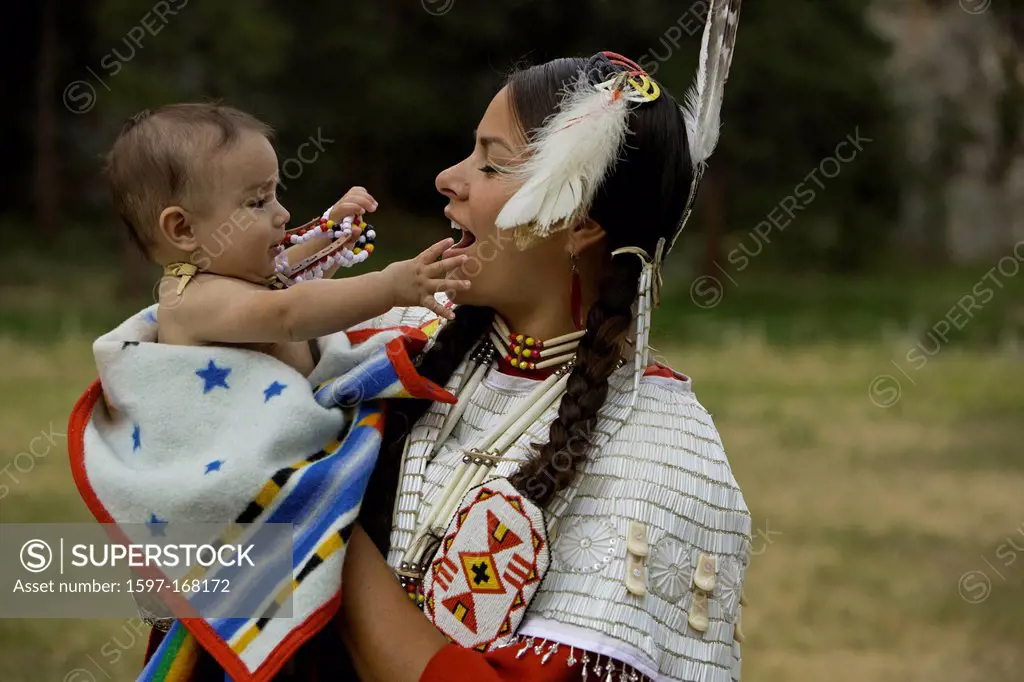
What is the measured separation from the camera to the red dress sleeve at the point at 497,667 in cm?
203

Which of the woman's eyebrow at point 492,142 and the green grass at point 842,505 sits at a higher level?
the green grass at point 842,505

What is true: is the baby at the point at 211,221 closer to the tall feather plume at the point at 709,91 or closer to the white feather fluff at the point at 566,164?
the white feather fluff at the point at 566,164

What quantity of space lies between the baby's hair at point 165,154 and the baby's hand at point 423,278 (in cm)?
41

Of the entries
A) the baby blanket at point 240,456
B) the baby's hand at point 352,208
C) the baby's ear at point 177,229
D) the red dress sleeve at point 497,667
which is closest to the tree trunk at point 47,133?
the baby's hand at point 352,208

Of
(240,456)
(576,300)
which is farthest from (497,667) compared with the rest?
(576,300)

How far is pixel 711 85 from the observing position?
2.47m

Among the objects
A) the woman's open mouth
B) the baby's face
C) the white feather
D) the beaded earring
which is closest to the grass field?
the white feather

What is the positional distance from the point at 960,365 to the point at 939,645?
5.97 meters

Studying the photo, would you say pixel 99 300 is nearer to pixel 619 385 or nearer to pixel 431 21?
pixel 431 21

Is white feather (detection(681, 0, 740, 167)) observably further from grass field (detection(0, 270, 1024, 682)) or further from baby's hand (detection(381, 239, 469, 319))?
grass field (detection(0, 270, 1024, 682))

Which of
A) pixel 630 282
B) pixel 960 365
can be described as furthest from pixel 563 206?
pixel 960 365

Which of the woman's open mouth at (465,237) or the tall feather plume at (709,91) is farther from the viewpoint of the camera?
the tall feather plume at (709,91)

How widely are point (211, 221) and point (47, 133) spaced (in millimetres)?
17476

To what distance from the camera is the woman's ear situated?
7.48ft
